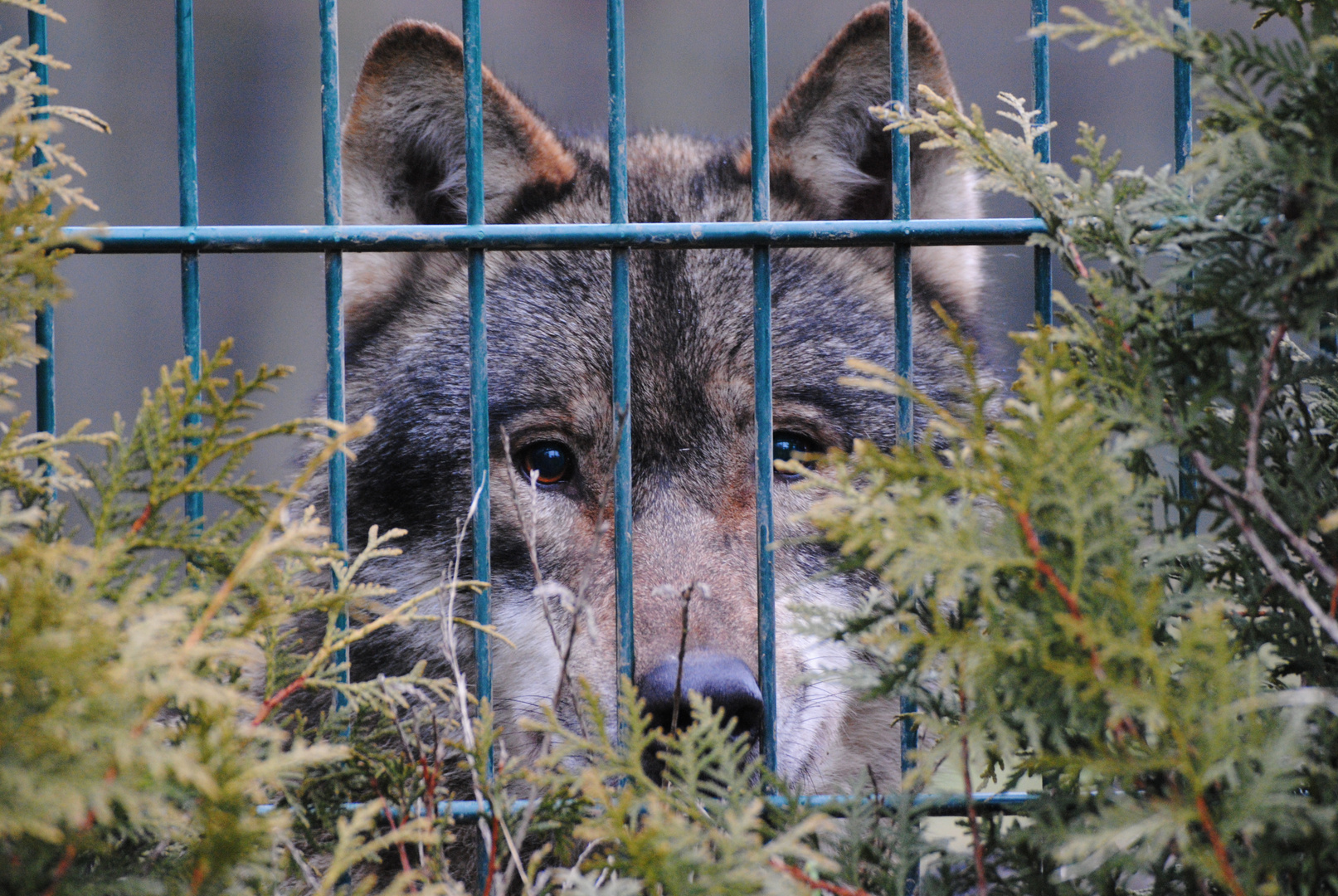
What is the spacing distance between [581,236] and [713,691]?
2.61 feet

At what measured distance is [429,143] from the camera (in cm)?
240

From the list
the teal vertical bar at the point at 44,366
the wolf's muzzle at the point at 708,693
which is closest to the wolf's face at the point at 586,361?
the wolf's muzzle at the point at 708,693

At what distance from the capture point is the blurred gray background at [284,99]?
6379 mm

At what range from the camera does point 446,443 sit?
234cm

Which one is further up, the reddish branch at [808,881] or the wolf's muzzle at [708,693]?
the wolf's muzzle at [708,693]

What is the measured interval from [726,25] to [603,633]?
5.90 meters

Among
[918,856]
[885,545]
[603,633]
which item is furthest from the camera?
[603,633]

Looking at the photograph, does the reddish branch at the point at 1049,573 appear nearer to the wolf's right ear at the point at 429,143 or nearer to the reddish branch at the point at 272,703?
the reddish branch at the point at 272,703

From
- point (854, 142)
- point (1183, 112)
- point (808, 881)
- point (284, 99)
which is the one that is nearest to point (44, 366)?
point (808, 881)

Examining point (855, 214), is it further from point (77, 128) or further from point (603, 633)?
point (77, 128)

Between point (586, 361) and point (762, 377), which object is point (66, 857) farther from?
point (586, 361)

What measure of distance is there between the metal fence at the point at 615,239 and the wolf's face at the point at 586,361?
500mm

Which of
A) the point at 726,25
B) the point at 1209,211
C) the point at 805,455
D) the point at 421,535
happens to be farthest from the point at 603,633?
the point at 726,25

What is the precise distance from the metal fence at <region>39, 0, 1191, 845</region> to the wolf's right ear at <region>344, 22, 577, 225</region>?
0.55m
